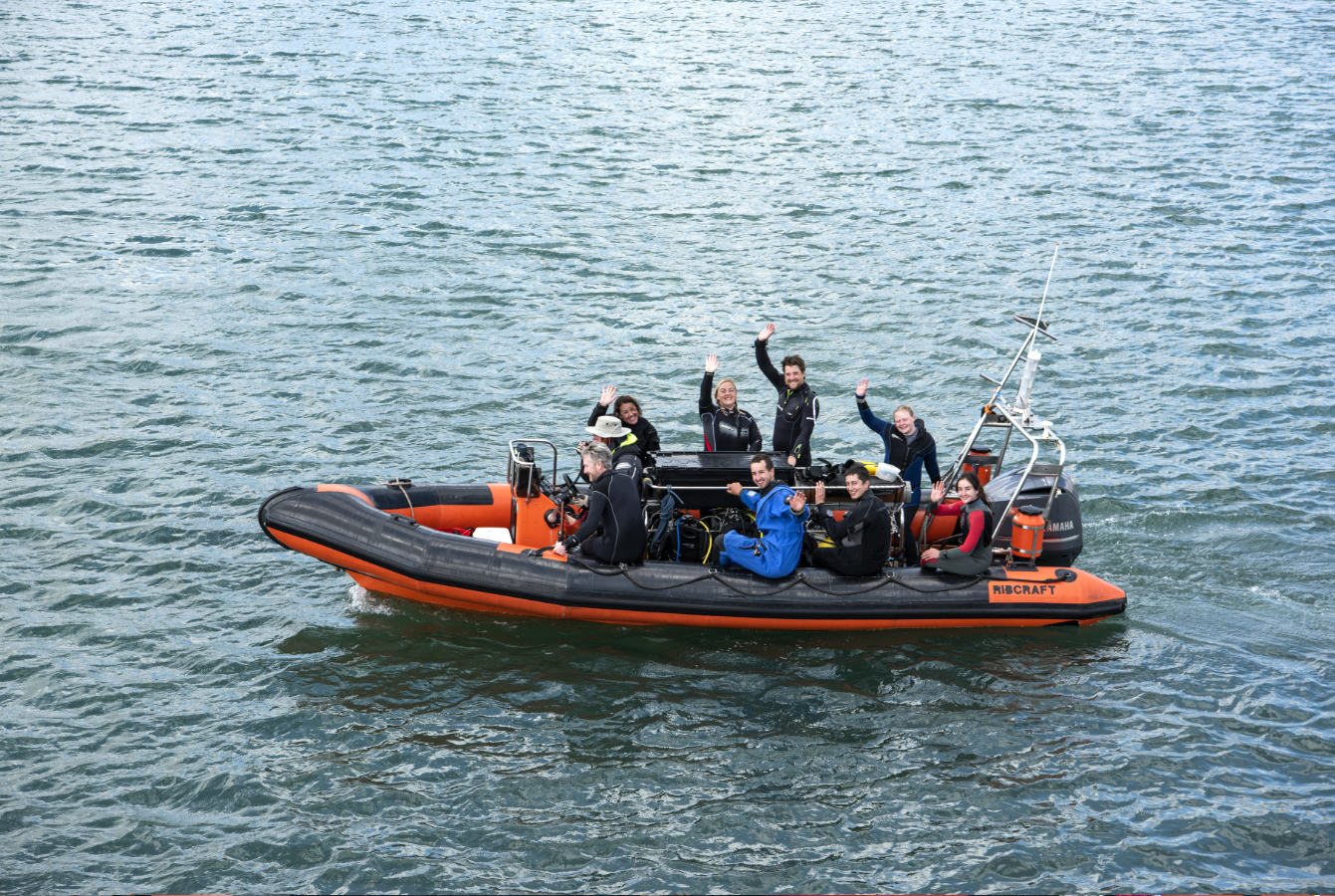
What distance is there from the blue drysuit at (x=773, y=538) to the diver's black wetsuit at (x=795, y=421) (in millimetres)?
1007

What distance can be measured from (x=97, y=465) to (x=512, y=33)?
21673 millimetres

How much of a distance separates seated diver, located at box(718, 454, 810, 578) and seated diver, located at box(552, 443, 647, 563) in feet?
2.62

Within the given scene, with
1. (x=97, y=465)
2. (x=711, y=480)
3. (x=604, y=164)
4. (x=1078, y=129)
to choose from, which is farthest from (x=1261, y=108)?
(x=97, y=465)

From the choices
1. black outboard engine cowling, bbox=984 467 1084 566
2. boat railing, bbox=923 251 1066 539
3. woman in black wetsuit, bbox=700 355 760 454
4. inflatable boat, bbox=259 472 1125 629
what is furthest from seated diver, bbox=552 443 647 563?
black outboard engine cowling, bbox=984 467 1084 566

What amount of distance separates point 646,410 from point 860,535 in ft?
16.0

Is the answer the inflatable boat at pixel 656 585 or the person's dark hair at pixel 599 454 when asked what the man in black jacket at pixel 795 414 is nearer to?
the inflatable boat at pixel 656 585

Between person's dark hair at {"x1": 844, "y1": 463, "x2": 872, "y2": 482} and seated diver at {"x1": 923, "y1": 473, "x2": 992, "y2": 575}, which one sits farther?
seated diver at {"x1": 923, "y1": 473, "x2": 992, "y2": 575}

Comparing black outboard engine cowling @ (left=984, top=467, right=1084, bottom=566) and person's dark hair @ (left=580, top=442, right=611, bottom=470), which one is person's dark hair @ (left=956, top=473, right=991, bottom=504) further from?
person's dark hair @ (left=580, top=442, right=611, bottom=470)

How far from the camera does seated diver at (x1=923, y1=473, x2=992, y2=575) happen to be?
1030cm

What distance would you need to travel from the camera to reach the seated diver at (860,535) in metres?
10.1

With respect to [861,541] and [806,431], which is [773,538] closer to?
[861,541]

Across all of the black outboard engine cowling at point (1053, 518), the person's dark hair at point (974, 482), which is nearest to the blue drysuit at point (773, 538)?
the person's dark hair at point (974, 482)

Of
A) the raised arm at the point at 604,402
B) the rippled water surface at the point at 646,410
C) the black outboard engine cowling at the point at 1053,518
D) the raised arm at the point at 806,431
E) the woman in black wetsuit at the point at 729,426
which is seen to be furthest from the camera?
the woman in black wetsuit at the point at 729,426

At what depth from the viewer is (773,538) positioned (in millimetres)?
10250
